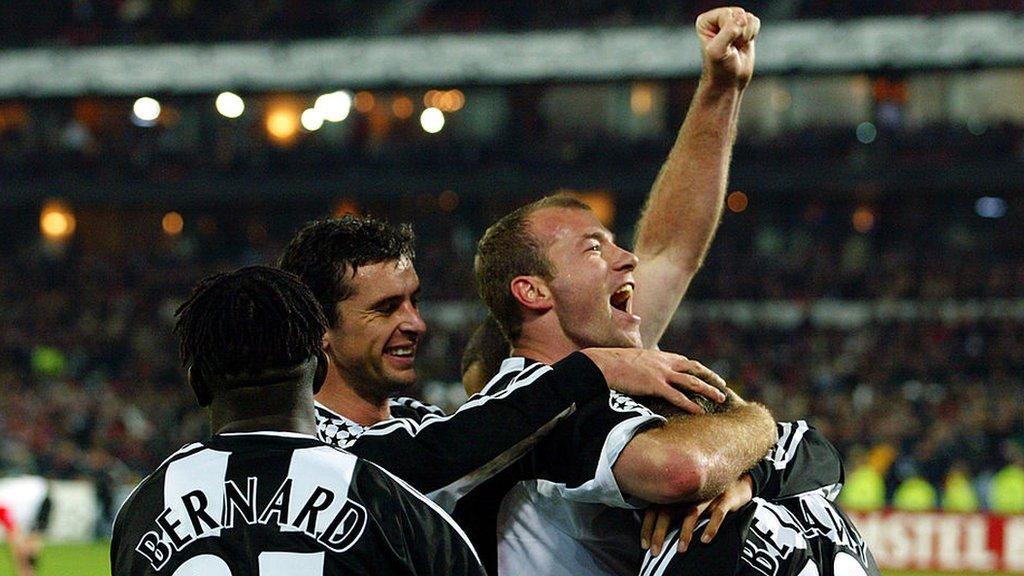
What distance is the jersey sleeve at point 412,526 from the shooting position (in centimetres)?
267

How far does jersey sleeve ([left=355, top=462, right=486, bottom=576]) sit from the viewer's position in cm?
267

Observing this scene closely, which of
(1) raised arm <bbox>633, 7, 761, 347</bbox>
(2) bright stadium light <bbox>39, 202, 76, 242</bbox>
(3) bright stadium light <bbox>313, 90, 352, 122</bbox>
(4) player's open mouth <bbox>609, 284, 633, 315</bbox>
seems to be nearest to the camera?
(4) player's open mouth <bbox>609, 284, 633, 315</bbox>

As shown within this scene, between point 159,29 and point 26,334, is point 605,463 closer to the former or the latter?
point 26,334

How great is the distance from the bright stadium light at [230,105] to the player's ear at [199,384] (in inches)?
1292

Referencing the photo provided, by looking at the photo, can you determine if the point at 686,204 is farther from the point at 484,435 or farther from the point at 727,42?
the point at 484,435

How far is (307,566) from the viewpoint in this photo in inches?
104

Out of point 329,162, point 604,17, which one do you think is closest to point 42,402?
point 329,162

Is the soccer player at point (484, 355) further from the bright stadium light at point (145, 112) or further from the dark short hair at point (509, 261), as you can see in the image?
the bright stadium light at point (145, 112)

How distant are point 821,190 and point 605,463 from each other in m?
30.2

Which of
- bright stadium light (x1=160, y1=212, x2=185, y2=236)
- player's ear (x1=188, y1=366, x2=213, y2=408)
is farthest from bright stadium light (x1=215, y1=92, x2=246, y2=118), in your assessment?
player's ear (x1=188, y1=366, x2=213, y2=408)

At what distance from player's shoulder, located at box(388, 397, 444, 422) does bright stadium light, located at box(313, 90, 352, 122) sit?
30.5 metres

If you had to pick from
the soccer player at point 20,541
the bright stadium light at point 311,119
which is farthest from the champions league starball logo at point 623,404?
the bright stadium light at point 311,119

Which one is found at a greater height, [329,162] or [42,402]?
[329,162]

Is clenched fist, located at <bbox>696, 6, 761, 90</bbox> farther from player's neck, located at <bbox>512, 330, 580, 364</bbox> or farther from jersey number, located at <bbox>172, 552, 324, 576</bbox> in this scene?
jersey number, located at <bbox>172, 552, 324, 576</bbox>
